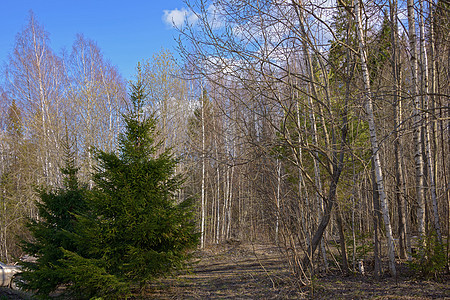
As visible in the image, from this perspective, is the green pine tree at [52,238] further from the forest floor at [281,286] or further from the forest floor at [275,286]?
the forest floor at [281,286]

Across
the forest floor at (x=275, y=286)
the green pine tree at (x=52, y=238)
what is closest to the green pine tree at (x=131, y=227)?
the green pine tree at (x=52, y=238)

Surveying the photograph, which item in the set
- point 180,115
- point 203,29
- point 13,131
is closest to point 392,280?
point 203,29

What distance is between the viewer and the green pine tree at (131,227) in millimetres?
6312

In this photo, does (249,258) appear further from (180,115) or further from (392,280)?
(180,115)

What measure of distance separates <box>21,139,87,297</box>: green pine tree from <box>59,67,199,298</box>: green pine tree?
0.59m

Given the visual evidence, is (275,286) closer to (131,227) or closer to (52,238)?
(131,227)

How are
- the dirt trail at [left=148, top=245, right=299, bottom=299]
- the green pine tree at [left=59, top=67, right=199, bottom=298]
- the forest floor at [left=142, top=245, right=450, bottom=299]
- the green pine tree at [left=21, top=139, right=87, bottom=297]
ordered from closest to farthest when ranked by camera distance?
the forest floor at [left=142, top=245, right=450, bottom=299]
the dirt trail at [left=148, top=245, right=299, bottom=299]
the green pine tree at [left=59, top=67, right=199, bottom=298]
the green pine tree at [left=21, top=139, right=87, bottom=297]

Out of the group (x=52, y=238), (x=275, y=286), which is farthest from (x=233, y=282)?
(x=52, y=238)

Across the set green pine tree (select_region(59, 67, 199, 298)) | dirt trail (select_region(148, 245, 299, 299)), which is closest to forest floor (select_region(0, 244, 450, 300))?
dirt trail (select_region(148, 245, 299, 299))

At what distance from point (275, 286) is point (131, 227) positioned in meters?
3.05

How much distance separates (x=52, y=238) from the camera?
789 cm

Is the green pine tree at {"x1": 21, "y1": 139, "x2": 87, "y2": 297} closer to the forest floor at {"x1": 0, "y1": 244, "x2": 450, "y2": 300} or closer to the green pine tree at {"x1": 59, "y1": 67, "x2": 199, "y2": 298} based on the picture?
the green pine tree at {"x1": 59, "y1": 67, "x2": 199, "y2": 298}

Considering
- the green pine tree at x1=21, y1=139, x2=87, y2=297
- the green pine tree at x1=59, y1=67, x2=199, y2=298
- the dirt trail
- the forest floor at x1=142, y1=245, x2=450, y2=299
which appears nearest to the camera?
the forest floor at x1=142, y1=245, x2=450, y2=299

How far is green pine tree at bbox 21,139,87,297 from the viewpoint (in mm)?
7102
